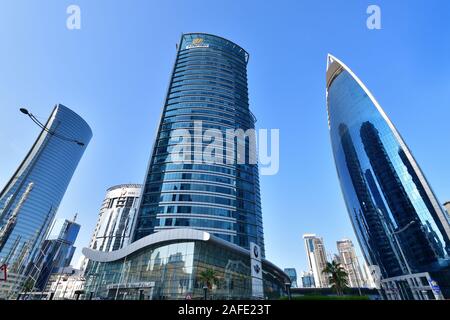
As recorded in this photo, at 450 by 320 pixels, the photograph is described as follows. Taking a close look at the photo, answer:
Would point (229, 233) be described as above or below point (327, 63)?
below

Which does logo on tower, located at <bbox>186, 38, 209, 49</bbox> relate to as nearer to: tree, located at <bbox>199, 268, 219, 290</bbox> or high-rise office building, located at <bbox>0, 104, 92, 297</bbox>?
high-rise office building, located at <bbox>0, 104, 92, 297</bbox>

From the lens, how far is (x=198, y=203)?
65875 mm

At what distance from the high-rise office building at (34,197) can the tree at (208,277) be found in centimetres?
11752

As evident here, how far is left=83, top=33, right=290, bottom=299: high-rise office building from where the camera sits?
35.5 meters

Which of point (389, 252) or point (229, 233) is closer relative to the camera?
point (229, 233)

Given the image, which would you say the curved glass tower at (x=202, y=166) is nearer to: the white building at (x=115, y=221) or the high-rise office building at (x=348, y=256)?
the white building at (x=115, y=221)

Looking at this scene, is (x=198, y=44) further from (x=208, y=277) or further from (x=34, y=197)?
(x=34, y=197)

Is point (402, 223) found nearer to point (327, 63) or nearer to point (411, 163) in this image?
point (411, 163)

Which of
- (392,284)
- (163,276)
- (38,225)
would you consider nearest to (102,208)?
(38,225)

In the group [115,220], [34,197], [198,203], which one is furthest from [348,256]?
[34,197]

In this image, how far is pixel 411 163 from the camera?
267 feet

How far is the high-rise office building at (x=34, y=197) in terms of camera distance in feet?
A: 424

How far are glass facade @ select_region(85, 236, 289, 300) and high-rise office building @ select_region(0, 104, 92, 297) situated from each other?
342 feet

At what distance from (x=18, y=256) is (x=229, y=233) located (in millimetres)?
157957
